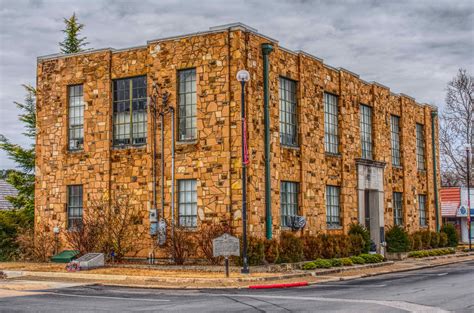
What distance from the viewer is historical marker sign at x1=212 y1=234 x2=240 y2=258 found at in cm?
2312

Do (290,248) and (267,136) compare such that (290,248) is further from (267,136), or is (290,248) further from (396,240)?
(396,240)

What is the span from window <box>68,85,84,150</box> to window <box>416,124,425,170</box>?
68.4 feet

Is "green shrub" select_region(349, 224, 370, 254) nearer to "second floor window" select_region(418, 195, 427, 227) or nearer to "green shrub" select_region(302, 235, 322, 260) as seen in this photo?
"green shrub" select_region(302, 235, 322, 260)

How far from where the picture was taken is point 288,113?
29.2 metres

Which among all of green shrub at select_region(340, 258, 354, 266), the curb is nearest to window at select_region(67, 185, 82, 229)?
green shrub at select_region(340, 258, 354, 266)

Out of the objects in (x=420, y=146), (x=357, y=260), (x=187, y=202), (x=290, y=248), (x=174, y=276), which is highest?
(x=420, y=146)

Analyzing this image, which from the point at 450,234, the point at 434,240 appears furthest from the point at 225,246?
the point at 450,234

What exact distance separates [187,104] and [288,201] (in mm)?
5646

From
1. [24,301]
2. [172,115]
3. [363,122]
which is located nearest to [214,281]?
[24,301]

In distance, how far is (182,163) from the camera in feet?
89.0

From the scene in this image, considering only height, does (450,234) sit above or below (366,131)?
below

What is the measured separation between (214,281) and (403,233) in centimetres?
1676

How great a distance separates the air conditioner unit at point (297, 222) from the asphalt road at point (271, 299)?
6.14 meters

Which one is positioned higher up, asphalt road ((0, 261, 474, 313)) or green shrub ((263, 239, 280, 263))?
green shrub ((263, 239, 280, 263))
